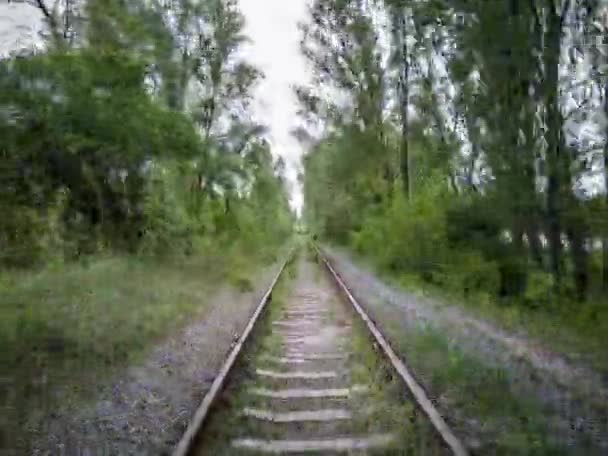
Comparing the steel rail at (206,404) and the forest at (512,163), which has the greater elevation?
the forest at (512,163)

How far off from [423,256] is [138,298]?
33.0 ft

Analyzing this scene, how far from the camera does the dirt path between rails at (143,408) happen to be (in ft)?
18.0

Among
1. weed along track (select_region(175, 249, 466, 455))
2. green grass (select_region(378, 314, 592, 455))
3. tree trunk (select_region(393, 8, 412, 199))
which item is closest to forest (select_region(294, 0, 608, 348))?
tree trunk (select_region(393, 8, 412, 199))

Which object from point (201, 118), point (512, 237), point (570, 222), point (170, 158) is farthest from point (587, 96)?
point (201, 118)

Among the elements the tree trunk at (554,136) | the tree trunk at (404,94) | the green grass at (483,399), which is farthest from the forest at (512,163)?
the green grass at (483,399)

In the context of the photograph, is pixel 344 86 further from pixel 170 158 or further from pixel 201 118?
pixel 170 158

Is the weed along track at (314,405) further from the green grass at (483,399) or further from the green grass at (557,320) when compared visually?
the green grass at (557,320)

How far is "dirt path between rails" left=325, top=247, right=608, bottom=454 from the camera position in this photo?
19.5ft

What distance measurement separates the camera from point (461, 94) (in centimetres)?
1496

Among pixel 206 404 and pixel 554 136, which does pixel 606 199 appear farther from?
pixel 206 404

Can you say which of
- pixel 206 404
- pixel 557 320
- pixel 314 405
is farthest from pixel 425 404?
pixel 557 320

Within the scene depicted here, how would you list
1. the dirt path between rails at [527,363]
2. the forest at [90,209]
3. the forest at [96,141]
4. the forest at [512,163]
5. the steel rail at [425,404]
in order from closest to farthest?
the steel rail at [425,404], the dirt path between rails at [527,363], the forest at [90,209], the forest at [96,141], the forest at [512,163]

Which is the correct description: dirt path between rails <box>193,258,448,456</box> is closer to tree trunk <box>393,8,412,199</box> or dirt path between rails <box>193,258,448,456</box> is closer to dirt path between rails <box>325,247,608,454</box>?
dirt path between rails <box>325,247,608,454</box>

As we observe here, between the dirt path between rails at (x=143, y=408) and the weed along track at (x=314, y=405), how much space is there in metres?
0.32
